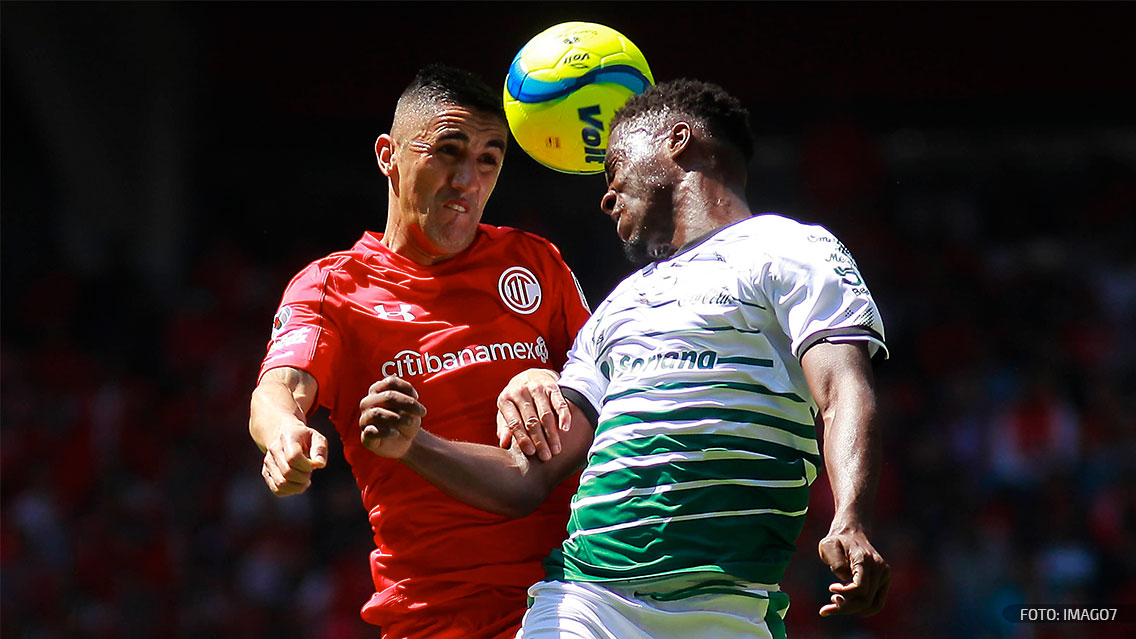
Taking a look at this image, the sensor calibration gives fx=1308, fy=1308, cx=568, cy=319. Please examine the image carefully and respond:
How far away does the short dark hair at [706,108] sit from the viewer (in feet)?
10.6

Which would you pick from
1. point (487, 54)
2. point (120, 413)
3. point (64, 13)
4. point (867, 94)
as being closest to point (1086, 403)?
point (867, 94)

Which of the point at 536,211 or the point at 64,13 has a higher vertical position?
the point at 64,13

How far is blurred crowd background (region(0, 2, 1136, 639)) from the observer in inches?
340

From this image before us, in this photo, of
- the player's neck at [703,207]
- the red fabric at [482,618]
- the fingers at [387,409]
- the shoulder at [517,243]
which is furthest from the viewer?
the shoulder at [517,243]

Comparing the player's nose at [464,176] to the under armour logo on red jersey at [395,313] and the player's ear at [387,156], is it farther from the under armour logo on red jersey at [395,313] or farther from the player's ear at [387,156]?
the under armour logo on red jersey at [395,313]

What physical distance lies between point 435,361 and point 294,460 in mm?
853

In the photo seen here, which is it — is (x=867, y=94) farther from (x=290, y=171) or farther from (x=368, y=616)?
(x=368, y=616)

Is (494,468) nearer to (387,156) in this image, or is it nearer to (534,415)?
(534,415)

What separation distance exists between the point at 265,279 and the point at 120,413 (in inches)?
64.4

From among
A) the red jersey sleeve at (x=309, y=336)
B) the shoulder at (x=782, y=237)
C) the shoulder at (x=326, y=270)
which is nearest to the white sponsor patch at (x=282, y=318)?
the red jersey sleeve at (x=309, y=336)

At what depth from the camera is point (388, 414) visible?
283 centimetres

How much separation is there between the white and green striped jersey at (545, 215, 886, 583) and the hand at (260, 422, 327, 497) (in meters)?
0.61

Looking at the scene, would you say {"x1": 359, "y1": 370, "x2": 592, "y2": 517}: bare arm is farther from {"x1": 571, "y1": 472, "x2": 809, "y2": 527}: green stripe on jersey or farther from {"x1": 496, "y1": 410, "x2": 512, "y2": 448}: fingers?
{"x1": 571, "y1": 472, "x2": 809, "y2": 527}: green stripe on jersey

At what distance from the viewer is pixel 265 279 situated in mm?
11297
